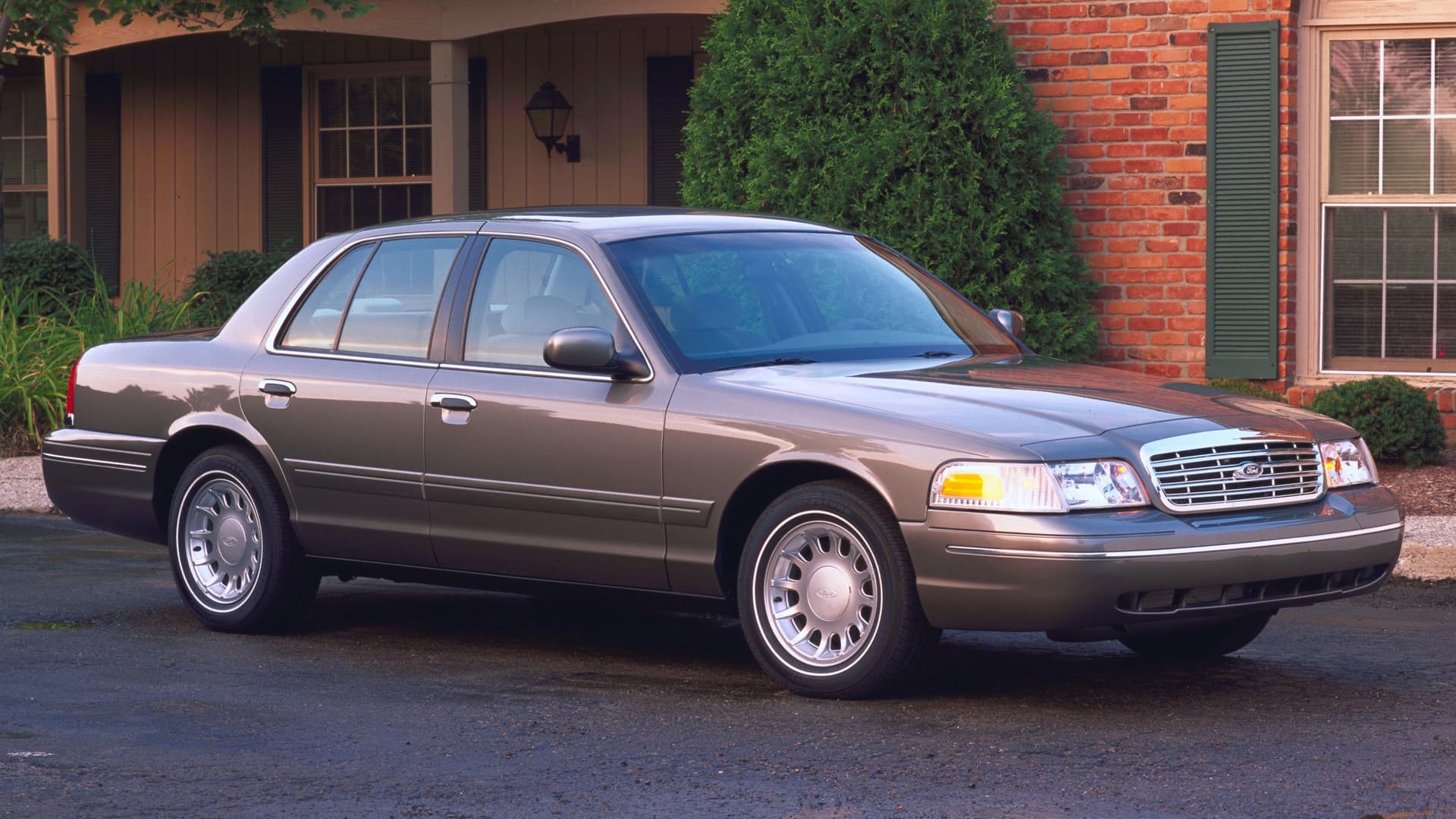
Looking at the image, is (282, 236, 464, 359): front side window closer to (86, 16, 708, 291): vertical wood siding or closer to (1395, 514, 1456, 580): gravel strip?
(1395, 514, 1456, 580): gravel strip

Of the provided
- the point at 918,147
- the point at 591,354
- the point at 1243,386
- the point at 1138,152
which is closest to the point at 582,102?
the point at 918,147

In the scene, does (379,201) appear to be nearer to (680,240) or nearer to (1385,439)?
(1385,439)

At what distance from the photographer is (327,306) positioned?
762cm

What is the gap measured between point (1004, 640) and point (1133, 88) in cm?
662

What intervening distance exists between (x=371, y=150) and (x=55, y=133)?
2.89m

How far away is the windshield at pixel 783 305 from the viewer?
6.70 m

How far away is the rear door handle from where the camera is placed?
7469 mm

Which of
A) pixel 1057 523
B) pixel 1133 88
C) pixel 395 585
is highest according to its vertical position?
pixel 1133 88

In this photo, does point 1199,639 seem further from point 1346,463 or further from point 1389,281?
point 1389,281

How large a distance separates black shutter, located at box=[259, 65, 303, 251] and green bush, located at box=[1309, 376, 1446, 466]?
420 inches

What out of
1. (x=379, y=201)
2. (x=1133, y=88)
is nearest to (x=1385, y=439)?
(x=1133, y=88)

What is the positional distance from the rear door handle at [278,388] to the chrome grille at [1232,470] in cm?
333

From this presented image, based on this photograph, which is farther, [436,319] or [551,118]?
[551,118]

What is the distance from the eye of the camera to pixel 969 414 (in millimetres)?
5934
